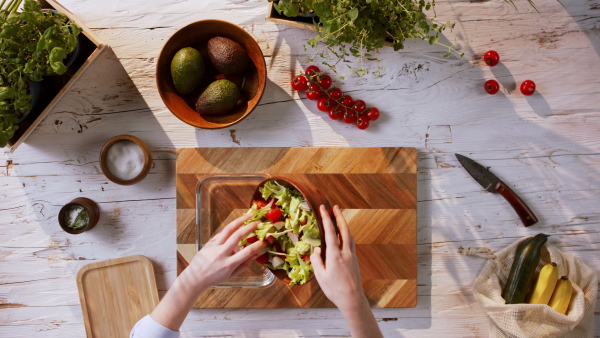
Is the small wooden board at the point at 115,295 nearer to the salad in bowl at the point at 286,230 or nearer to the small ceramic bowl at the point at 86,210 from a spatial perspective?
the small ceramic bowl at the point at 86,210

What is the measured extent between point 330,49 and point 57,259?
1128 millimetres

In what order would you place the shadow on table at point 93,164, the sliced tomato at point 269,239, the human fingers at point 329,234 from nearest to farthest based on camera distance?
the human fingers at point 329,234
the sliced tomato at point 269,239
the shadow on table at point 93,164

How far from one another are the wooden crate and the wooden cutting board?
0.36 meters

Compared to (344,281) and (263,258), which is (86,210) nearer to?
(263,258)

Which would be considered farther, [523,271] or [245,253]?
[523,271]

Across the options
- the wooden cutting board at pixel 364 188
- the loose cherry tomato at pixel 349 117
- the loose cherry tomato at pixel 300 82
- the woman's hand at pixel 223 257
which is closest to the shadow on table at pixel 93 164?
the wooden cutting board at pixel 364 188

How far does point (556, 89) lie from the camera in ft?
4.53

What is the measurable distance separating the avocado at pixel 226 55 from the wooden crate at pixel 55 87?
32 centimetres

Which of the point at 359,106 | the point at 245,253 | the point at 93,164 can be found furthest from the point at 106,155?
the point at 359,106

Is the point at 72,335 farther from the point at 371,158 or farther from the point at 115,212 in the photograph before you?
the point at 371,158

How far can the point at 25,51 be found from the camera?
112cm

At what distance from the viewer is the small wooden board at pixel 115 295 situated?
4.65 feet

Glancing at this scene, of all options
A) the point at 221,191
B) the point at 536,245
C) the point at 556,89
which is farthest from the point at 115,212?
the point at 556,89

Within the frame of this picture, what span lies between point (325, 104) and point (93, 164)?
2.58ft
